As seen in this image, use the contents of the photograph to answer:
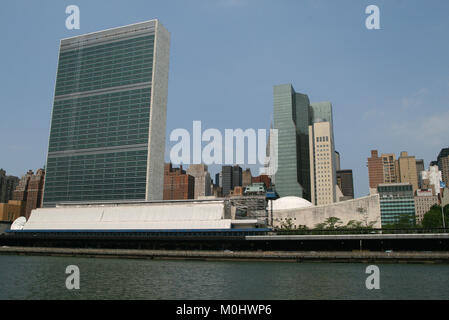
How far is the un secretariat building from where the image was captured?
17138 centimetres

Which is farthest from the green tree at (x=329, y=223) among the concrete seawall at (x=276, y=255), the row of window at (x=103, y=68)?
the row of window at (x=103, y=68)

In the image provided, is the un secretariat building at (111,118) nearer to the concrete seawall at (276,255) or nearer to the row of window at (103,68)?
the row of window at (103,68)

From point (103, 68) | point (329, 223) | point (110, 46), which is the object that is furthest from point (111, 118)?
Result: point (329, 223)

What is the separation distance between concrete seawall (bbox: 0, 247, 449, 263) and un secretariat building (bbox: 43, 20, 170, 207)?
58.7 meters

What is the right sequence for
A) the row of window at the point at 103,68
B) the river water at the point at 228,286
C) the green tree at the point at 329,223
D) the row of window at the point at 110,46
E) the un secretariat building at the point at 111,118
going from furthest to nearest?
the row of window at the point at 110,46 < the row of window at the point at 103,68 < the un secretariat building at the point at 111,118 < the green tree at the point at 329,223 < the river water at the point at 228,286

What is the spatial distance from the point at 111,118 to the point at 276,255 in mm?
116386

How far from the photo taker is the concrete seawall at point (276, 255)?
78.5 meters

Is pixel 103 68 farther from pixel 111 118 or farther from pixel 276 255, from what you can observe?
pixel 276 255

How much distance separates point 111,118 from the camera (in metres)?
177

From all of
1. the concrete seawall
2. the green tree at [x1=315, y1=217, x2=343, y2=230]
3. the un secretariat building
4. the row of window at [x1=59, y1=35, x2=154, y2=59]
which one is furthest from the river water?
the row of window at [x1=59, y1=35, x2=154, y2=59]

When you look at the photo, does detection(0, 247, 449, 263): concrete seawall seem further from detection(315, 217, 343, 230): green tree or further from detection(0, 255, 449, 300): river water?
detection(315, 217, 343, 230): green tree

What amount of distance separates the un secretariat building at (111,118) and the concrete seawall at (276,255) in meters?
58.7
